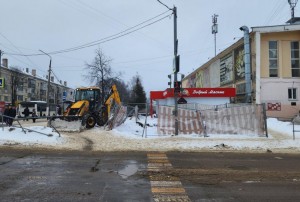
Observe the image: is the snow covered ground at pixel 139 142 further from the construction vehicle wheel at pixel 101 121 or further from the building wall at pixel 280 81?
the building wall at pixel 280 81

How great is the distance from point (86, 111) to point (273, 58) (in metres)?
21.0

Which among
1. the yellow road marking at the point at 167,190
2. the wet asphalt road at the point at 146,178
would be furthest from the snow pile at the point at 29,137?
the yellow road marking at the point at 167,190

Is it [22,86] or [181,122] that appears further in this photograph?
[22,86]

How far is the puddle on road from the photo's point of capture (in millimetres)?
10430

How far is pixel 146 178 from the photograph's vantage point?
9.97 m

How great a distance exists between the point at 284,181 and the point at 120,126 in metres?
18.7

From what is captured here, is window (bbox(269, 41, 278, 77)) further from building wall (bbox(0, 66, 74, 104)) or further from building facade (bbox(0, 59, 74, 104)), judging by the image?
building wall (bbox(0, 66, 74, 104))

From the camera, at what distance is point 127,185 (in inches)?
358

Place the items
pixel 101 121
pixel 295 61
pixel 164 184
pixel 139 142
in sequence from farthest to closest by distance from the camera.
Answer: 1. pixel 295 61
2. pixel 101 121
3. pixel 139 142
4. pixel 164 184

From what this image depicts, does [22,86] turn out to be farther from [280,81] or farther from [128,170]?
[128,170]

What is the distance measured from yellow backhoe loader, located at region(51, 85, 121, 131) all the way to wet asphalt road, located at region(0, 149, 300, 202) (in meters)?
10.5

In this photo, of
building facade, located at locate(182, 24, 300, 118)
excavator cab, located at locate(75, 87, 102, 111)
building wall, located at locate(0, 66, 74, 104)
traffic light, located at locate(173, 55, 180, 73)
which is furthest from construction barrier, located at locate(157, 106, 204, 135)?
building wall, located at locate(0, 66, 74, 104)

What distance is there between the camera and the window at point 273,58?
128ft

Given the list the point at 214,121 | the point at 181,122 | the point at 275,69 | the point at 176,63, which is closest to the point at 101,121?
the point at 181,122
